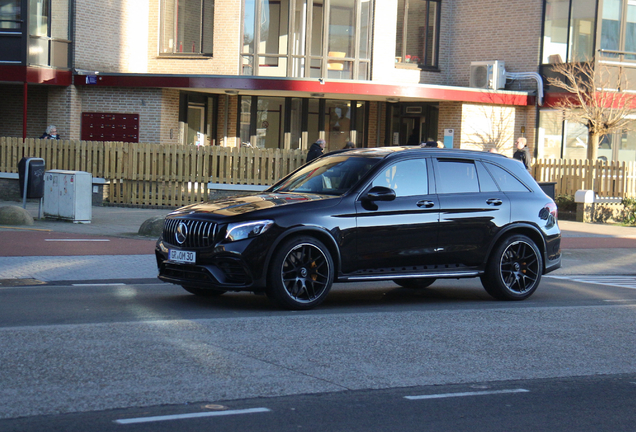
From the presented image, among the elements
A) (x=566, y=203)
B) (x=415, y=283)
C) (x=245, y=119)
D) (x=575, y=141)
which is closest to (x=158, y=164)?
(x=245, y=119)

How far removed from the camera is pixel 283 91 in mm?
25109

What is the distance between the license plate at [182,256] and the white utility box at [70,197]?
340 inches

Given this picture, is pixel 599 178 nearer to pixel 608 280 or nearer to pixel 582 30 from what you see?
pixel 582 30

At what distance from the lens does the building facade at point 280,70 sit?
2480cm

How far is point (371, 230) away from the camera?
346 inches

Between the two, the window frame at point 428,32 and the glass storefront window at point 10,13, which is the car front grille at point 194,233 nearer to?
the glass storefront window at point 10,13

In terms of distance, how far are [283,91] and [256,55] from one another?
1.75 metres

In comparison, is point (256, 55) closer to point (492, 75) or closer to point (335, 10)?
point (335, 10)

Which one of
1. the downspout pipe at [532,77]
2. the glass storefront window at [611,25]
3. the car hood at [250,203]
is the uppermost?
the glass storefront window at [611,25]

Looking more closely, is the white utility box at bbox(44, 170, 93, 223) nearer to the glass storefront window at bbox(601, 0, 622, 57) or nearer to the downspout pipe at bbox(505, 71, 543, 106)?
the downspout pipe at bbox(505, 71, 543, 106)

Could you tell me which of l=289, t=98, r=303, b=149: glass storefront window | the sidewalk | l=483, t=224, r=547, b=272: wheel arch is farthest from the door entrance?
l=483, t=224, r=547, b=272: wheel arch

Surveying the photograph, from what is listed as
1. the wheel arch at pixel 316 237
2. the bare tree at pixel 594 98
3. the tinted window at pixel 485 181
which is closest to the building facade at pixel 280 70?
the bare tree at pixel 594 98

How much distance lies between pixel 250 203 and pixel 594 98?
19.0 m

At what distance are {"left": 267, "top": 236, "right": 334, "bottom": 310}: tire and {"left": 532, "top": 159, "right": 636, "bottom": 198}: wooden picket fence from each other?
15751 mm
